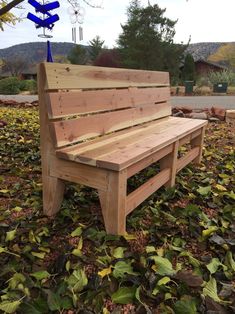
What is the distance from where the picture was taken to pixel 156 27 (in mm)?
30109

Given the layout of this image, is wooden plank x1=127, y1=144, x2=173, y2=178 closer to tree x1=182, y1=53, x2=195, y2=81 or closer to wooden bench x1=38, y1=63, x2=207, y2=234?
Result: wooden bench x1=38, y1=63, x2=207, y2=234

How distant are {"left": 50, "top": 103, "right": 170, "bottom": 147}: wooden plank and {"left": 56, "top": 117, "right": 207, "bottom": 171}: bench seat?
0.18 ft

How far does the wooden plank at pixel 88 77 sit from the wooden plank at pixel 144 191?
81cm

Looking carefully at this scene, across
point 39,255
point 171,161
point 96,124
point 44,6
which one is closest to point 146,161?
point 96,124

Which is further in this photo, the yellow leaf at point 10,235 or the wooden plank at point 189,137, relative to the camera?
the wooden plank at point 189,137

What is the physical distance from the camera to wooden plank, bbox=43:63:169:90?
186cm

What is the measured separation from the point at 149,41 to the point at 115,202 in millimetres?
30059

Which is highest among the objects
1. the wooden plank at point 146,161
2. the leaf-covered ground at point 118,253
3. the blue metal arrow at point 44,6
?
the blue metal arrow at point 44,6

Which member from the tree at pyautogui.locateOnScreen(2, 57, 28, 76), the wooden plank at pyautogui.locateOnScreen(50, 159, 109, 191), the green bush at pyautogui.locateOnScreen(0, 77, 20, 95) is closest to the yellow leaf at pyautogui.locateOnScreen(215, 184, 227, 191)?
the wooden plank at pyautogui.locateOnScreen(50, 159, 109, 191)

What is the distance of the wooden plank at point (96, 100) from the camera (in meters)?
1.87

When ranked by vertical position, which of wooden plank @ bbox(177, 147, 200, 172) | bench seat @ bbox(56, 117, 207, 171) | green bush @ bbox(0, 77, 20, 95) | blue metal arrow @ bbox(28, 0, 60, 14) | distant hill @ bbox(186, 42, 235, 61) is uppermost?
distant hill @ bbox(186, 42, 235, 61)

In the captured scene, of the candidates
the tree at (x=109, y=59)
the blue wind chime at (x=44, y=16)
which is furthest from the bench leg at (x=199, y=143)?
the tree at (x=109, y=59)

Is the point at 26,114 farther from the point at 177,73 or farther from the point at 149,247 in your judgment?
the point at 177,73

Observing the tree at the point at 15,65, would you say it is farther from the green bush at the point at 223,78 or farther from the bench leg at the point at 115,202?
the bench leg at the point at 115,202
